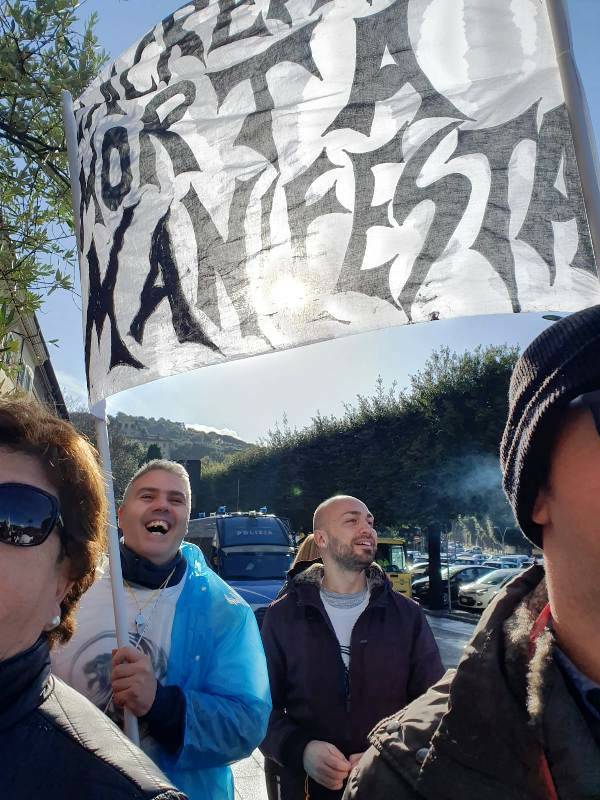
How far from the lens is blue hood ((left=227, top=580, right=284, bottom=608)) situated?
11.8m

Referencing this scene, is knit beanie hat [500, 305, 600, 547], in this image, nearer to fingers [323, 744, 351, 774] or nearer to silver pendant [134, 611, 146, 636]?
silver pendant [134, 611, 146, 636]

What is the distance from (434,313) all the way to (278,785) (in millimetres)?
2325

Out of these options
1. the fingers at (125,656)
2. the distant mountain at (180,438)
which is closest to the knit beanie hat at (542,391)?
the fingers at (125,656)

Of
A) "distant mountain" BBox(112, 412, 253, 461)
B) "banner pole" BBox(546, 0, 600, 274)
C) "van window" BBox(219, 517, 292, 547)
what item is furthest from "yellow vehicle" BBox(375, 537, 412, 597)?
"distant mountain" BBox(112, 412, 253, 461)

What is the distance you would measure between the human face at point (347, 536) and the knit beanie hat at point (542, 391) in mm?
2106

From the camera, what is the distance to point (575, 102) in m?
1.65

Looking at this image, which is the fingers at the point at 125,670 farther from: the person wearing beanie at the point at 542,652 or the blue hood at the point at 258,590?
the blue hood at the point at 258,590

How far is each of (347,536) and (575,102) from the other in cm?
225

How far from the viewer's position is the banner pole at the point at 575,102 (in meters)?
1.59

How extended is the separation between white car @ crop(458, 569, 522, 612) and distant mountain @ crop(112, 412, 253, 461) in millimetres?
69187

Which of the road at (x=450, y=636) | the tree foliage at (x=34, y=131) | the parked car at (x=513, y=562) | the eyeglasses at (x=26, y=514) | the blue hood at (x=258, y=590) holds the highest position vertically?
the tree foliage at (x=34, y=131)

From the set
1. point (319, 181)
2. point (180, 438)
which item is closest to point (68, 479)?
point (319, 181)

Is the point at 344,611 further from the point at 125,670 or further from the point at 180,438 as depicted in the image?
the point at 180,438

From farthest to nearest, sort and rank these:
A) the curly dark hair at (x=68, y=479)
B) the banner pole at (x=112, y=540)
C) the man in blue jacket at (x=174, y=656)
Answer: the man in blue jacket at (x=174, y=656) < the banner pole at (x=112, y=540) < the curly dark hair at (x=68, y=479)
